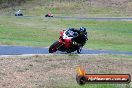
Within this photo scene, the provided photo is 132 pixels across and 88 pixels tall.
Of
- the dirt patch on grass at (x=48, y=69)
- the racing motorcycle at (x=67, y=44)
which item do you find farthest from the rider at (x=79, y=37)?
the dirt patch on grass at (x=48, y=69)

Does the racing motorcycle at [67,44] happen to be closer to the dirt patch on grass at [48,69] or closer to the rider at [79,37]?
the rider at [79,37]

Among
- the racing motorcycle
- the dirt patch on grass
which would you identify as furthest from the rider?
the dirt patch on grass

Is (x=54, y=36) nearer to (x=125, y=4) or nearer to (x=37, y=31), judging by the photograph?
(x=37, y=31)

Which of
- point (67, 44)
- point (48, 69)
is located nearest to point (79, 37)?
point (67, 44)

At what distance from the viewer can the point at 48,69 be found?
16.0 m

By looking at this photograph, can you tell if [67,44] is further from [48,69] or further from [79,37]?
[48,69]

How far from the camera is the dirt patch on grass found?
13531 millimetres

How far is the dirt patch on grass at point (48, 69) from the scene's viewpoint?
13531 millimetres

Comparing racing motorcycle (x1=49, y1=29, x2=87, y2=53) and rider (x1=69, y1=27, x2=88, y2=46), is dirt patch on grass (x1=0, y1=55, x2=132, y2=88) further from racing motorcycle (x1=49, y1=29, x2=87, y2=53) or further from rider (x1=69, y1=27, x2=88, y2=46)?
rider (x1=69, y1=27, x2=88, y2=46)

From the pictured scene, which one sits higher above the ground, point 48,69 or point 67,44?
point 48,69

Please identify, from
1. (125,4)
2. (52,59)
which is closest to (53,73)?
(52,59)

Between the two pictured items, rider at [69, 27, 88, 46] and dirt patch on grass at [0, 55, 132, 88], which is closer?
dirt patch on grass at [0, 55, 132, 88]

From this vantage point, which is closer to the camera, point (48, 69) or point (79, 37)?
point (48, 69)

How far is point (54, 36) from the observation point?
37.8m
